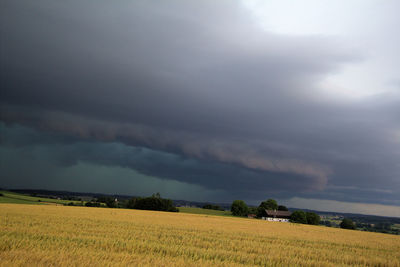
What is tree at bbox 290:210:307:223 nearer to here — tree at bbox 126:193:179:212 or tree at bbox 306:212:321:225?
tree at bbox 306:212:321:225

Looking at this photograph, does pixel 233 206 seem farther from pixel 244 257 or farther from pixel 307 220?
pixel 244 257

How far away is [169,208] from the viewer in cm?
10594

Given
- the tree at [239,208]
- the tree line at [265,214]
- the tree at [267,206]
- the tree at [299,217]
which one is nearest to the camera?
the tree at [299,217]

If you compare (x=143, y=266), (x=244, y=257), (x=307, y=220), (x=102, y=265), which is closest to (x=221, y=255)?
(x=244, y=257)

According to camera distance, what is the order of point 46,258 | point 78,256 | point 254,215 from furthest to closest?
point 254,215 → point 78,256 → point 46,258

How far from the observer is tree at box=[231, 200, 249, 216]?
11575 cm

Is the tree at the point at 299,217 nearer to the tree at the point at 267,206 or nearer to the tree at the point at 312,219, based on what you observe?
the tree at the point at 312,219

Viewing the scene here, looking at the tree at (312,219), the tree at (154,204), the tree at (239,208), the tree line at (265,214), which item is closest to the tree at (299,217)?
the tree line at (265,214)

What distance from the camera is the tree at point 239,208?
380ft

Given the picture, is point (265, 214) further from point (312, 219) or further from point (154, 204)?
point (154, 204)

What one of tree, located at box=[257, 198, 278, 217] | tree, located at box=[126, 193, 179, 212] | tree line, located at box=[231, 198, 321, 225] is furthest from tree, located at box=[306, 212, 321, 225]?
tree, located at box=[126, 193, 179, 212]

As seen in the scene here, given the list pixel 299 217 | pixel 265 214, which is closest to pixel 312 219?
pixel 299 217

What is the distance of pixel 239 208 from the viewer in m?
116

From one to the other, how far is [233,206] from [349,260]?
4115 inches
